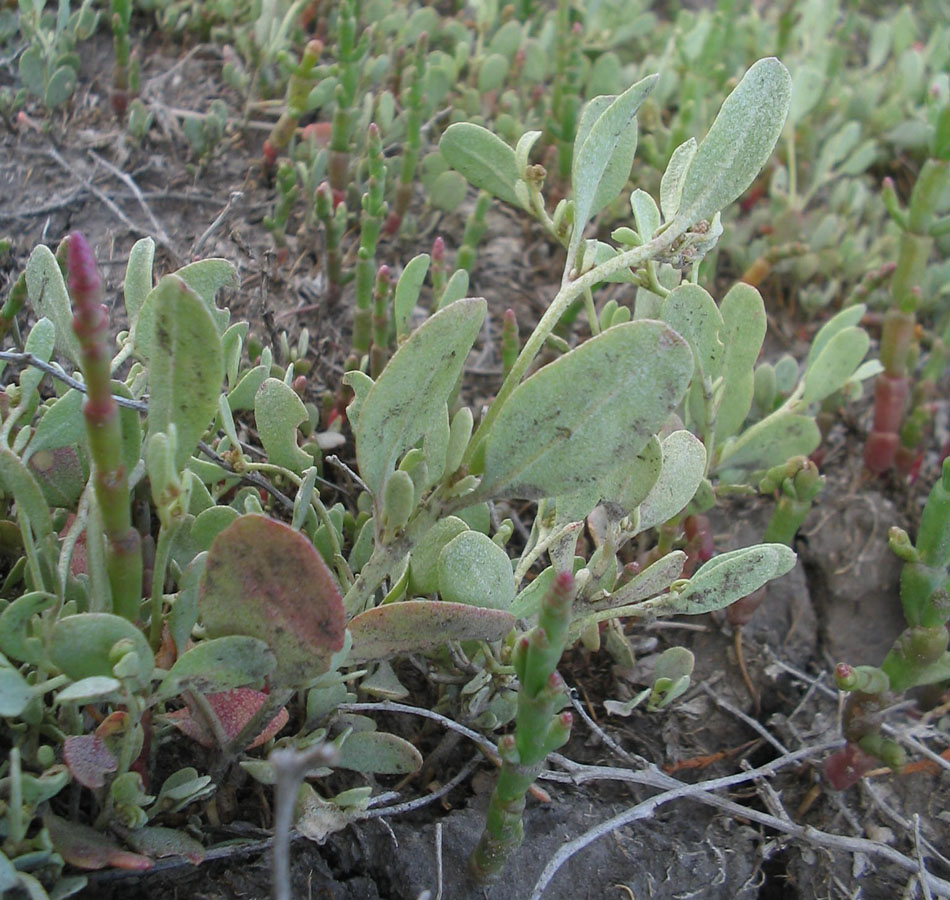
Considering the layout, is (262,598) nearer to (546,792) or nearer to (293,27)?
(546,792)

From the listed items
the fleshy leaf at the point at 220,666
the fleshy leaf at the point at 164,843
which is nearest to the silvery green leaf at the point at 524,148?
the fleshy leaf at the point at 220,666

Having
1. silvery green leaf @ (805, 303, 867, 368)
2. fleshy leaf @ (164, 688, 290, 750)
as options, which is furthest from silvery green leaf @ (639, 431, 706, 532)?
silvery green leaf @ (805, 303, 867, 368)

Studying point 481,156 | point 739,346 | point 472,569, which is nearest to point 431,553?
point 472,569

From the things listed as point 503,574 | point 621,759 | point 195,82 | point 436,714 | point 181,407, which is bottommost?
point 621,759

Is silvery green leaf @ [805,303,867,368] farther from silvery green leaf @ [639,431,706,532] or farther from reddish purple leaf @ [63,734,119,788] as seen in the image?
reddish purple leaf @ [63,734,119,788]

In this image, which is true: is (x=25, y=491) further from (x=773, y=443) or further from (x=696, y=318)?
(x=773, y=443)

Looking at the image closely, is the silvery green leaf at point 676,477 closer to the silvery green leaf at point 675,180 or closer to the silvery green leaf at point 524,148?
the silvery green leaf at point 675,180

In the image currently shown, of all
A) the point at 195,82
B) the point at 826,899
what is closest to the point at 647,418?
the point at 826,899
